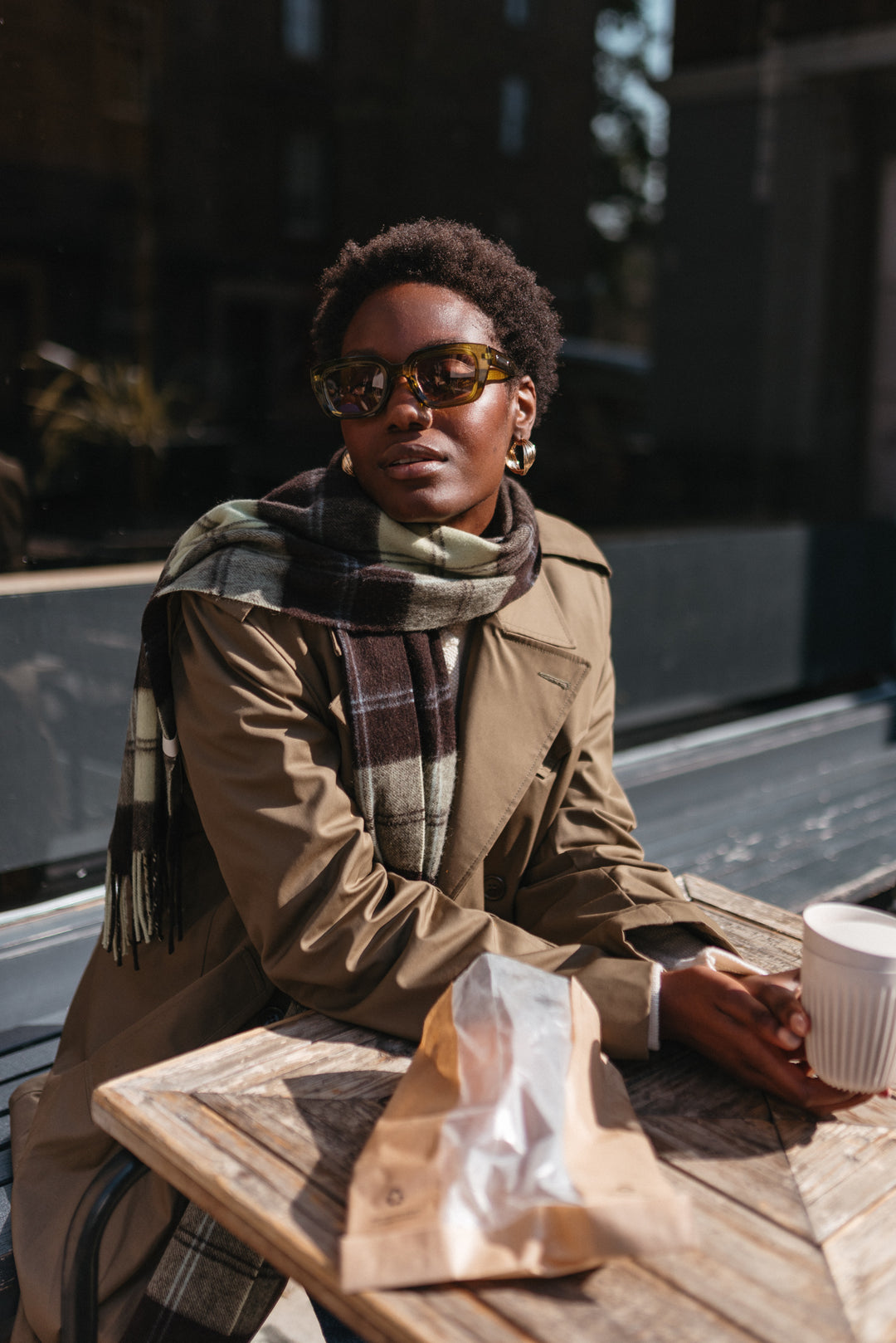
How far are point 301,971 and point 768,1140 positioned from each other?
0.60 m

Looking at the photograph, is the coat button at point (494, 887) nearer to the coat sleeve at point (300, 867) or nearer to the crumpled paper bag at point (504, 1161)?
the coat sleeve at point (300, 867)

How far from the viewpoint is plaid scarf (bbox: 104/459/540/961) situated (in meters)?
1.70

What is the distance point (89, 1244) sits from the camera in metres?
1.47

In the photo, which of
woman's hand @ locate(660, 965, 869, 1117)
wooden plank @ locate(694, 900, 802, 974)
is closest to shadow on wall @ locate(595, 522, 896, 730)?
wooden plank @ locate(694, 900, 802, 974)

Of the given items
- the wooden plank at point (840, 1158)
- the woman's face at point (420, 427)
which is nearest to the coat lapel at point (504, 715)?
the woman's face at point (420, 427)

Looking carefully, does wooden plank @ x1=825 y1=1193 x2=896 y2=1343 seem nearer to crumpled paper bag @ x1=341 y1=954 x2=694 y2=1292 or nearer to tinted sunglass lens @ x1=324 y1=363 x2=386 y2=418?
crumpled paper bag @ x1=341 y1=954 x2=694 y2=1292

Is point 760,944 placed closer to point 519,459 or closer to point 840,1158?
point 840,1158

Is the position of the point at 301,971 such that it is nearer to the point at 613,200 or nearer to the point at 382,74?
the point at 382,74

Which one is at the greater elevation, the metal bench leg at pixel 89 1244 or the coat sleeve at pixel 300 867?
the coat sleeve at pixel 300 867

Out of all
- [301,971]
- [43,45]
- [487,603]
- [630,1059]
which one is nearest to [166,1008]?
[301,971]

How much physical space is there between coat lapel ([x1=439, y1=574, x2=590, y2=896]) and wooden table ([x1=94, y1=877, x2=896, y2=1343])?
370 millimetres

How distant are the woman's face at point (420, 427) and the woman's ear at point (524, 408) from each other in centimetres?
13

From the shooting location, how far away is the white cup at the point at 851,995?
1241 mm

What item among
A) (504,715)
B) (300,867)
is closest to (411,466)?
(504,715)
